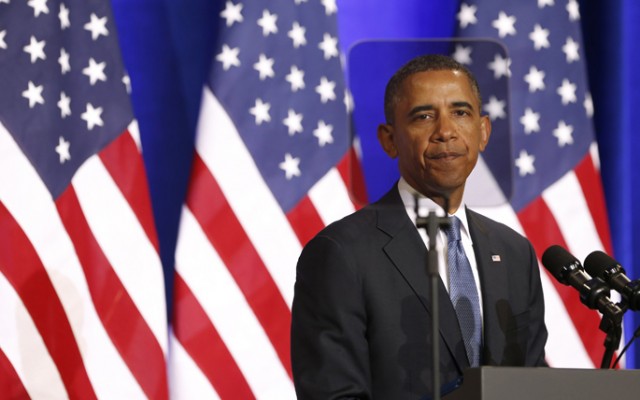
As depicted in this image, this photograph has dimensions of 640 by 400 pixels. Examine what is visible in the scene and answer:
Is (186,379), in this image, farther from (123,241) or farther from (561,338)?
(561,338)

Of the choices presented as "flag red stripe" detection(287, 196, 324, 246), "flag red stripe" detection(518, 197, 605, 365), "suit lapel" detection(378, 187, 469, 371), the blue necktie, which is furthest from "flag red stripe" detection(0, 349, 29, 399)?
"flag red stripe" detection(518, 197, 605, 365)

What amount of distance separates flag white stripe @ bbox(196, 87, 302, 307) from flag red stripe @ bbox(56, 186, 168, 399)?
17.8 inches

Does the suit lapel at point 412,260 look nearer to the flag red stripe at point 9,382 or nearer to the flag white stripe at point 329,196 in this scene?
the flag white stripe at point 329,196

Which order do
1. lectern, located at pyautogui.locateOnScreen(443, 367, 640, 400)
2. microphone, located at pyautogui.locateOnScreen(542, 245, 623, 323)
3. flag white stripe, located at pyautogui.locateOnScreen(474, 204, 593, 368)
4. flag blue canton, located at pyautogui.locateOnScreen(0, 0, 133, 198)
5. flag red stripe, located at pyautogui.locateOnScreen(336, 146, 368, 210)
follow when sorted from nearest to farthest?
lectern, located at pyautogui.locateOnScreen(443, 367, 640, 400)
flag red stripe, located at pyautogui.locateOnScreen(336, 146, 368, 210)
microphone, located at pyautogui.locateOnScreen(542, 245, 623, 323)
flag blue canton, located at pyautogui.locateOnScreen(0, 0, 133, 198)
flag white stripe, located at pyautogui.locateOnScreen(474, 204, 593, 368)

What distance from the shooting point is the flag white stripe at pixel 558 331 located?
342 centimetres

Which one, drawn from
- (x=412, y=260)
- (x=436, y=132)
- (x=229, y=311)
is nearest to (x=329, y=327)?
(x=412, y=260)

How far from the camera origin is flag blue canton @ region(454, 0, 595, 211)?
3.49 meters

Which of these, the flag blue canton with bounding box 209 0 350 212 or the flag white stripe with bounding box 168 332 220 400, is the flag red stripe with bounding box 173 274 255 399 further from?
the flag blue canton with bounding box 209 0 350 212

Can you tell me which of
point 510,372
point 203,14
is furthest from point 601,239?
point 510,372

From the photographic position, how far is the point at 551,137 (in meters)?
3.50

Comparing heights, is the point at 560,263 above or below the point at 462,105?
below

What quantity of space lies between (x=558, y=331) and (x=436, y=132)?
1844mm

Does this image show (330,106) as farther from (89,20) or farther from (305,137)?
(89,20)

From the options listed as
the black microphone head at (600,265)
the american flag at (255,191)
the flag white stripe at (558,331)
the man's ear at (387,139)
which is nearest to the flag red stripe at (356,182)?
the man's ear at (387,139)
